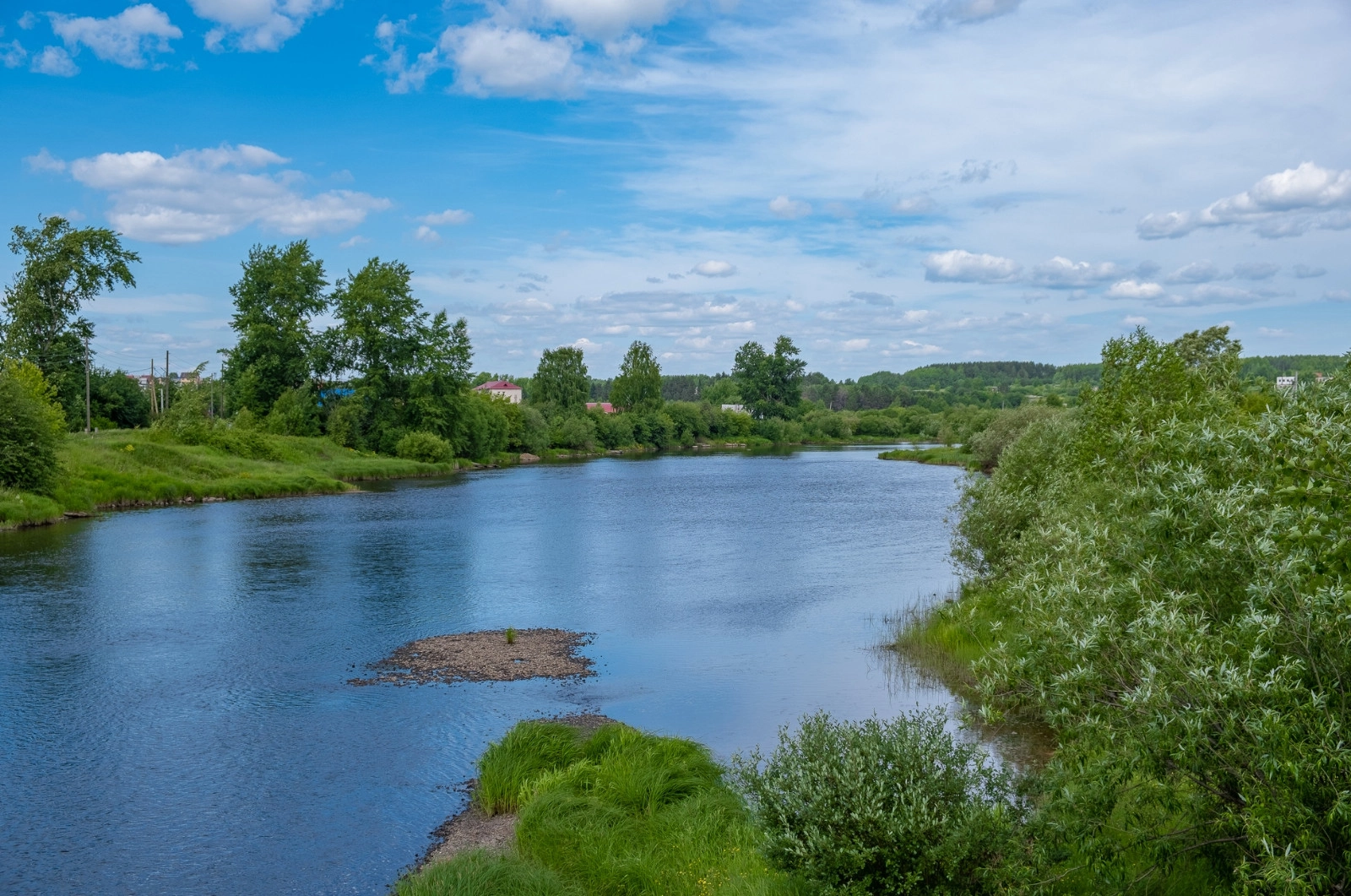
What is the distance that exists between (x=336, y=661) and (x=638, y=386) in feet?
354

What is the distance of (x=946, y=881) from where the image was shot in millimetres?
7605

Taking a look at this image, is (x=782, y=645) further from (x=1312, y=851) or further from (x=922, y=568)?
(x=1312, y=851)

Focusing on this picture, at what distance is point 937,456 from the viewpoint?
306ft

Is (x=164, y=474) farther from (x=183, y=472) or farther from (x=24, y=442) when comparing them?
(x=24, y=442)

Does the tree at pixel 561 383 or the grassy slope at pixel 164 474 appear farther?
the tree at pixel 561 383

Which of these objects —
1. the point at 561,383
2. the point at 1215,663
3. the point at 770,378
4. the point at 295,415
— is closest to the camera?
the point at 1215,663

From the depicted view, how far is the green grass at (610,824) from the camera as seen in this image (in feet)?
30.7

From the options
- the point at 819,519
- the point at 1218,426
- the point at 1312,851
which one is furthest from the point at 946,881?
the point at 819,519

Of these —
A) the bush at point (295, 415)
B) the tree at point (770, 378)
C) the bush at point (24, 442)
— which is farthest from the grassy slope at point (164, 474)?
the tree at point (770, 378)

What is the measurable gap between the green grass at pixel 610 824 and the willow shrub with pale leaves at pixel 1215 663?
282 cm

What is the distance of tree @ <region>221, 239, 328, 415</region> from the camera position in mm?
76688

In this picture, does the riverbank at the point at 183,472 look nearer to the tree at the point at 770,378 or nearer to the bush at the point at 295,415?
the bush at the point at 295,415

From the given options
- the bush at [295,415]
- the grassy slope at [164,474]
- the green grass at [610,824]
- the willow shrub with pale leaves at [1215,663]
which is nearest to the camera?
the willow shrub with pale leaves at [1215,663]

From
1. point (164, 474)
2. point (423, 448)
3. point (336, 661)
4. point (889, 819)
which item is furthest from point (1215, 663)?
point (423, 448)
